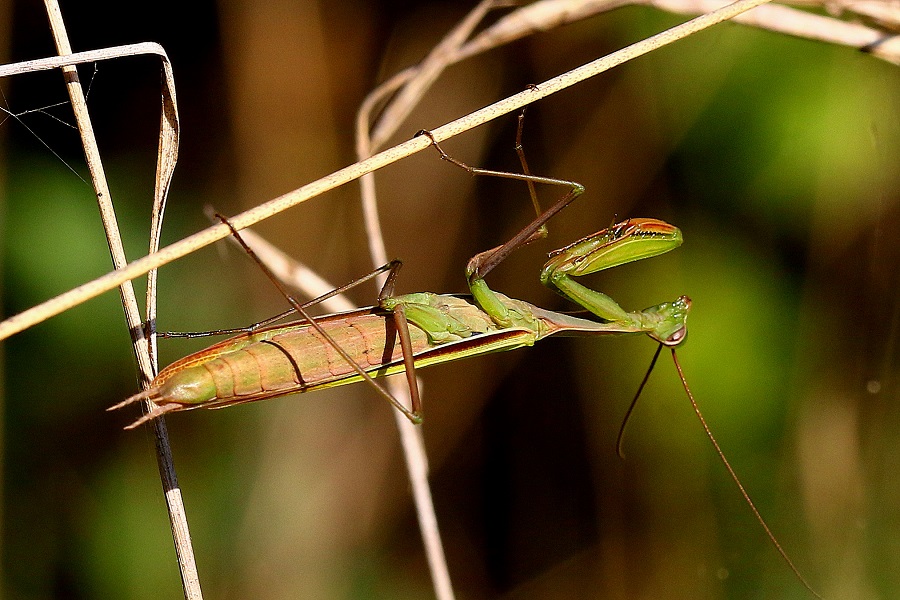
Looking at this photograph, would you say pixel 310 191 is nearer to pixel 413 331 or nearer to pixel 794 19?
pixel 413 331

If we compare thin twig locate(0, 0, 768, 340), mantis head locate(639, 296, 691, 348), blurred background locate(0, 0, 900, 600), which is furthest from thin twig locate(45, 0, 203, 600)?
mantis head locate(639, 296, 691, 348)

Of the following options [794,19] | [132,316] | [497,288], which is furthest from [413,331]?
[497,288]

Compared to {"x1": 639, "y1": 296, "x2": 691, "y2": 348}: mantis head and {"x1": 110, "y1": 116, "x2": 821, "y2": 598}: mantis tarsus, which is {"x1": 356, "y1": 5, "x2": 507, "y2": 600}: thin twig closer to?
{"x1": 110, "y1": 116, "x2": 821, "y2": 598}: mantis tarsus

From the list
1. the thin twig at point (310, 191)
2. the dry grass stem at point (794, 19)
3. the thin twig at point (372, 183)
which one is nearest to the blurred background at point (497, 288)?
the dry grass stem at point (794, 19)

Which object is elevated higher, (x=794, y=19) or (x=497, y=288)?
(x=794, y=19)

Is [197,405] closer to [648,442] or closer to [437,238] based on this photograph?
[437,238]

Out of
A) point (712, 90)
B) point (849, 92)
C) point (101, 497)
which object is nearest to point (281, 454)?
point (101, 497)
